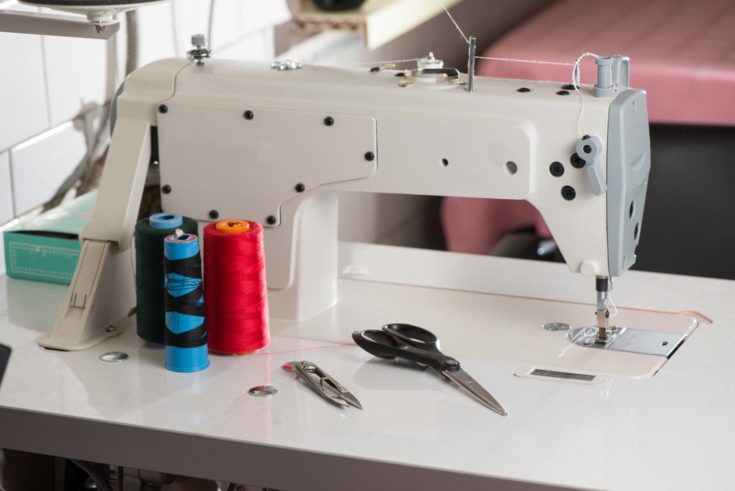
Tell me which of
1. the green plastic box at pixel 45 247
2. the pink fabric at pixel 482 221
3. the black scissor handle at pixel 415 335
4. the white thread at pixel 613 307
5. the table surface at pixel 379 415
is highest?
Answer: the green plastic box at pixel 45 247

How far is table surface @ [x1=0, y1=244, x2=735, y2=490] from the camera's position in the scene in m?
1.29

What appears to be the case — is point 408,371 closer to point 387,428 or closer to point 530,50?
point 387,428

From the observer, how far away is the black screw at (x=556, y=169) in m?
1.52

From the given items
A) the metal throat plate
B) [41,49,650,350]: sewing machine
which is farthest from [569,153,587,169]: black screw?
the metal throat plate

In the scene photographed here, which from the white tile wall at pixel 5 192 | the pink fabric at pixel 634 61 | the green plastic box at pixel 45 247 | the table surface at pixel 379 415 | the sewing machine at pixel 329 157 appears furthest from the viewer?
the pink fabric at pixel 634 61

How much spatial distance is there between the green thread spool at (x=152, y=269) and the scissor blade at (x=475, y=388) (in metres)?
0.39

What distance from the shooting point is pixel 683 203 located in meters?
3.19

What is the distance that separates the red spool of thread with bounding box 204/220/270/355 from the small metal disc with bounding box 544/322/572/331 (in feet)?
1.29

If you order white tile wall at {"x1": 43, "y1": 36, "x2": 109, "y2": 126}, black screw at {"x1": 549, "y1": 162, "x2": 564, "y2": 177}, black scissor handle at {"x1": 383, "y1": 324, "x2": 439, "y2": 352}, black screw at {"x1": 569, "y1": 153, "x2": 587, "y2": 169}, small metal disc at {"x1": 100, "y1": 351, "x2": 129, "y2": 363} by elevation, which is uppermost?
white tile wall at {"x1": 43, "y1": 36, "x2": 109, "y2": 126}

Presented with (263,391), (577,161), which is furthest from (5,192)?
(577,161)

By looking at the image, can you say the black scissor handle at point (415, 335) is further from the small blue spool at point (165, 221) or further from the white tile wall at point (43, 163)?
the white tile wall at point (43, 163)

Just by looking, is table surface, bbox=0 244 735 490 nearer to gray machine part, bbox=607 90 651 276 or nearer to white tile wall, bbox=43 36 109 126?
gray machine part, bbox=607 90 651 276

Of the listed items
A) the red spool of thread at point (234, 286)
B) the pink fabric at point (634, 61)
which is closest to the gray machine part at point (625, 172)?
the red spool of thread at point (234, 286)

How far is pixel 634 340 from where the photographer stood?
161 cm
